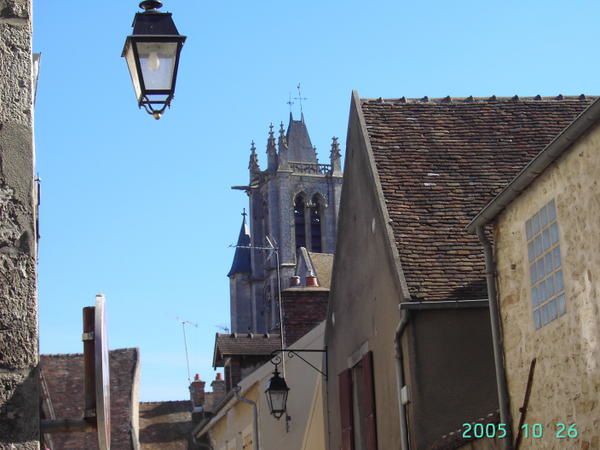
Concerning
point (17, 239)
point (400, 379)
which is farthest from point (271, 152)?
point (17, 239)

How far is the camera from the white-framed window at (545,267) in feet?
27.3

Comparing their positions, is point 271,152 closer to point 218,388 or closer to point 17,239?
point 218,388

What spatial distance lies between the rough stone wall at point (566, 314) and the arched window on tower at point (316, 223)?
7591 cm

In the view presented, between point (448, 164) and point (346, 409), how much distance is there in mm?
3467

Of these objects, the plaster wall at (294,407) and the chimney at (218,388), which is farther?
the chimney at (218,388)

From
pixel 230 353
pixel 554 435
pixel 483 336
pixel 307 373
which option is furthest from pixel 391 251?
pixel 230 353

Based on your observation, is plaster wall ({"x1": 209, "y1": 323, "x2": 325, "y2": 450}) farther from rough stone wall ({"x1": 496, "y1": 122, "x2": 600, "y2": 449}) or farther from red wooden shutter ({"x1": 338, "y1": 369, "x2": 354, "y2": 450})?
rough stone wall ({"x1": 496, "y1": 122, "x2": 600, "y2": 449})

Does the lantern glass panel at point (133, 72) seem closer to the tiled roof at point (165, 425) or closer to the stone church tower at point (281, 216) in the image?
the tiled roof at point (165, 425)

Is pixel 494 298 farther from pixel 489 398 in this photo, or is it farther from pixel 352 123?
pixel 352 123

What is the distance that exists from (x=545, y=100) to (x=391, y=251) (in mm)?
4038

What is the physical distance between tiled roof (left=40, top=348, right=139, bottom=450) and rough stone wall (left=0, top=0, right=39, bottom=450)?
2129 centimetres

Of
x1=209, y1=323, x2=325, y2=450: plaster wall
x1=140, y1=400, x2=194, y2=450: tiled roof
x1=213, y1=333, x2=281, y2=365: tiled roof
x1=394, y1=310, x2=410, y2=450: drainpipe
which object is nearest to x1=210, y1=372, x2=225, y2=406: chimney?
x1=140, y1=400, x2=194, y2=450: tiled roof

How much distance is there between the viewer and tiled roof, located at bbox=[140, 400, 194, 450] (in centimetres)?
3138
